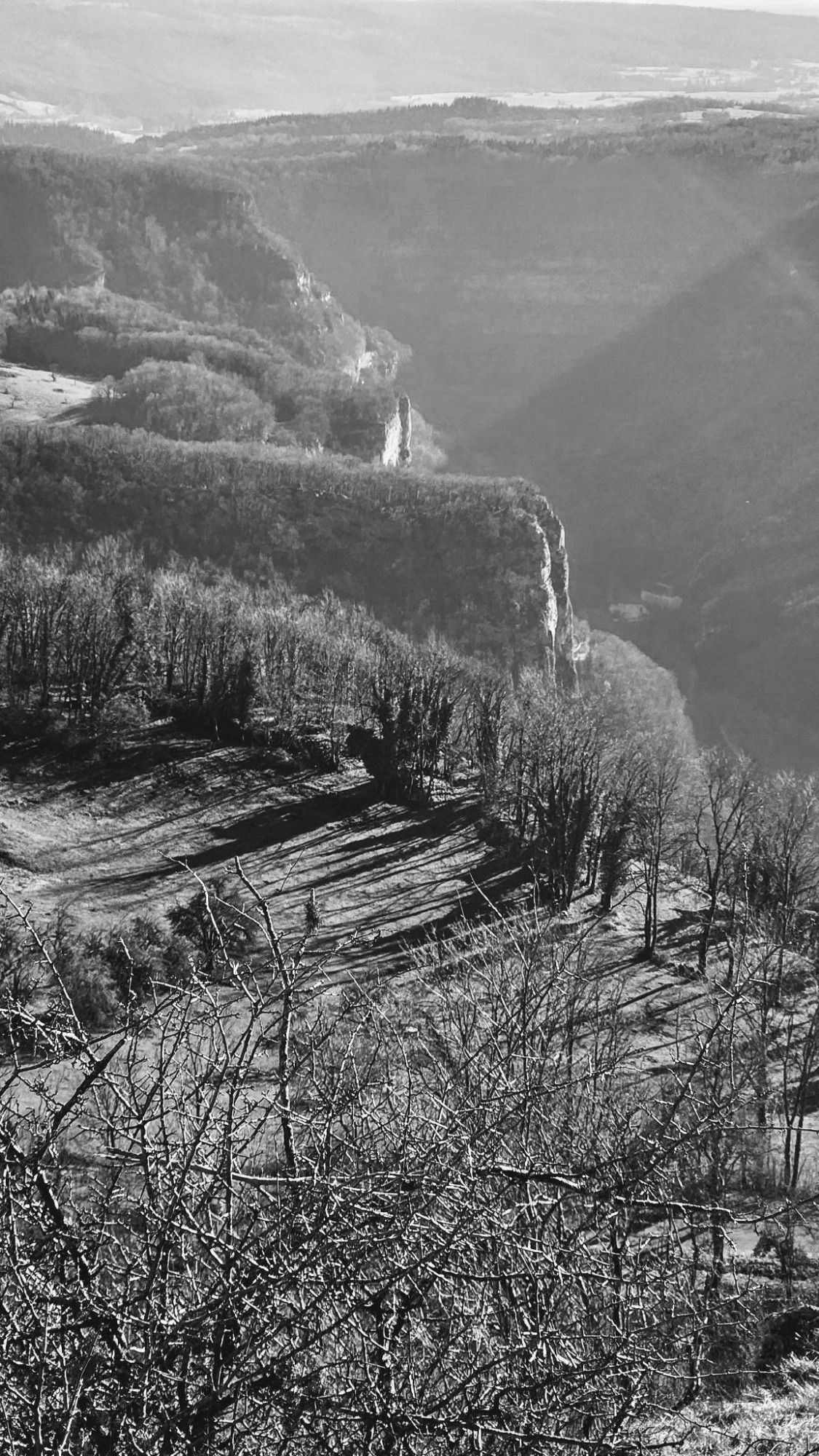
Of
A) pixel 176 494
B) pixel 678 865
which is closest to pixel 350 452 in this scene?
pixel 176 494

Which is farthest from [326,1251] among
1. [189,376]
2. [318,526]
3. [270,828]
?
[189,376]

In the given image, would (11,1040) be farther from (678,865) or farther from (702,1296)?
(678,865)

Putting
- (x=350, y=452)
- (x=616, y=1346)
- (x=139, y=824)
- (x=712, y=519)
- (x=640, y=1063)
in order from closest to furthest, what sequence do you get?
(x=616, y=1346) → (x=640, y=1063) → (x=139, y=824) → (x=350, y=452) → (x=712, y=519)

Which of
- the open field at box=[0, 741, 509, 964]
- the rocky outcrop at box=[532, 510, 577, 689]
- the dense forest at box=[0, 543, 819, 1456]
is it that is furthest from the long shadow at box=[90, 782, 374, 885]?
the rocky outcrop at box=[532, 510, 577, 689]

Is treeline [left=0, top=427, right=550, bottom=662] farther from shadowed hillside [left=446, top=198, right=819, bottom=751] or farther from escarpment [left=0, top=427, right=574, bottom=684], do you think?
shadowed hillside [left=446, top=198, right=819, bottom=751]

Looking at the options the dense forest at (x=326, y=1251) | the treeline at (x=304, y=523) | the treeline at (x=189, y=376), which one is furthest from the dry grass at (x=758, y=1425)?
the treeline at (x=189, y=376)

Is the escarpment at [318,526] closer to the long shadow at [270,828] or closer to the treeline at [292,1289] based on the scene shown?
the long shadow at [270,828]
